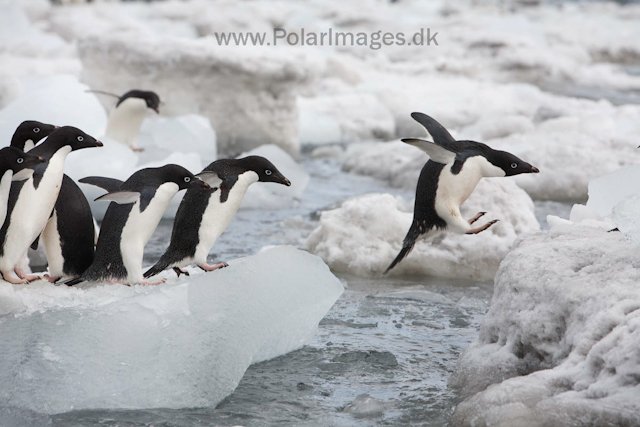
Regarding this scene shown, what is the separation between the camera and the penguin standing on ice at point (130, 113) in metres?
6.52

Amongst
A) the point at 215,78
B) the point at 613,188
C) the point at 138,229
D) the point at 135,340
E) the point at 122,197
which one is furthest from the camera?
the point at 215,78

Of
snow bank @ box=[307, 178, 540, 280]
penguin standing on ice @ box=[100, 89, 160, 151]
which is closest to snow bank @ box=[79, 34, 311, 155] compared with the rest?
penguin standing on ice @ box=[100, 89, 160, 151]

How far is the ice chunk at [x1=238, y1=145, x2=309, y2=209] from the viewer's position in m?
6.48

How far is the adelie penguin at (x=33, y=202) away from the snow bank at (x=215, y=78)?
16.8 ft

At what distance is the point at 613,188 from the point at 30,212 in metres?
1.97

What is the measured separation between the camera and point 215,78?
8.30 meters

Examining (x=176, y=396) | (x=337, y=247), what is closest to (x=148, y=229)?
(x=176, y=396)

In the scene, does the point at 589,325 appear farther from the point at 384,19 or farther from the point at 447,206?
the point at 384,19

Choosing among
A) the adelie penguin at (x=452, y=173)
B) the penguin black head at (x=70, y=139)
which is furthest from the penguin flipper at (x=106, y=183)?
the adelie penguin at (x=452, y=173)

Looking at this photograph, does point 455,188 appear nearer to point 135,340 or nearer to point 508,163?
point 508,163

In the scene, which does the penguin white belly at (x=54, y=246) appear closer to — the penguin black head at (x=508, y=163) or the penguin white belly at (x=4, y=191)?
the penguin white belly at (x=4, y=191)

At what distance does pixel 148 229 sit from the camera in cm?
300

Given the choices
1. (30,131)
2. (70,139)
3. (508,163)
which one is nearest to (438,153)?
(508,163)

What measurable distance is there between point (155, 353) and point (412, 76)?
12.1 metres
